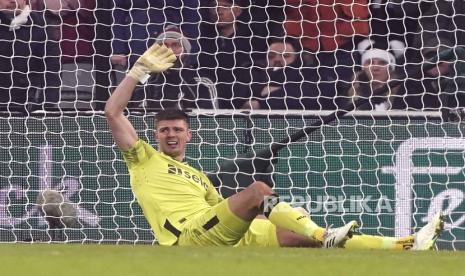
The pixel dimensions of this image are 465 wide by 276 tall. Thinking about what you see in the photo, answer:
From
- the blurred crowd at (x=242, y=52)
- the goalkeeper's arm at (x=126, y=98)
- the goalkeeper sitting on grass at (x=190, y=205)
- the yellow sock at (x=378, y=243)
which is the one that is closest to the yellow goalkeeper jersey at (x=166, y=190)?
the goalkeeper sitting on grass at (x=190, y=205)

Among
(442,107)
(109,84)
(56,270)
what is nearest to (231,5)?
(109,84)

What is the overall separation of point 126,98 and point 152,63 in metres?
0.34

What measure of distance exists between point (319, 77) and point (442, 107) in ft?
4.04

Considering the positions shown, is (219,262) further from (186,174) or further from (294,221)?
(186,174)

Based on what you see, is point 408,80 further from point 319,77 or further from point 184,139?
point 184,139

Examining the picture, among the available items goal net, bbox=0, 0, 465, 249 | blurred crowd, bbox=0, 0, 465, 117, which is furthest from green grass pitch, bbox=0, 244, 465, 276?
blurred crowd, bbox=0, 0, 465, 117

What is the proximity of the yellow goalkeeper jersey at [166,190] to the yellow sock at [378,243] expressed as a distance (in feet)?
4.13

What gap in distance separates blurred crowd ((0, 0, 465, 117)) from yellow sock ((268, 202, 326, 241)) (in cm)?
241

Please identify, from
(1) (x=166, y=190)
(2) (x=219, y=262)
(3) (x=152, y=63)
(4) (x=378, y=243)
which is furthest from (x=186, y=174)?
(2) (x=219, y=262)

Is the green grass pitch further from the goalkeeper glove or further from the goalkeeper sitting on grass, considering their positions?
the goalkeeper glove

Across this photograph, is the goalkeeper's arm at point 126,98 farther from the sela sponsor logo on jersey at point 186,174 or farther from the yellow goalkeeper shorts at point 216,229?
the yellow goalkeeper shorts at point 216,229

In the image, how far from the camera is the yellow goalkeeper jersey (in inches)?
337

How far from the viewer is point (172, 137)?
9.00 m

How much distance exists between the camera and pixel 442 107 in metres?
10.1
